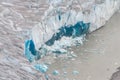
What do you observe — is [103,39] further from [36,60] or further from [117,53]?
[36,60]

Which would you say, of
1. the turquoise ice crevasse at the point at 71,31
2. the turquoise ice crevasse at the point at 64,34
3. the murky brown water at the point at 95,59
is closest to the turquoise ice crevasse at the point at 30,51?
the turquoise ice crevasse at the point at 64,34

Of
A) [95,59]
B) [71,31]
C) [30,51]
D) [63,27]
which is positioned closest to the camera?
[30,51]

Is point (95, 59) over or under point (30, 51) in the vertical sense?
under

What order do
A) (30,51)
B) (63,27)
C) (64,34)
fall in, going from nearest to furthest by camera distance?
(30,51), (63,27), (64,34)

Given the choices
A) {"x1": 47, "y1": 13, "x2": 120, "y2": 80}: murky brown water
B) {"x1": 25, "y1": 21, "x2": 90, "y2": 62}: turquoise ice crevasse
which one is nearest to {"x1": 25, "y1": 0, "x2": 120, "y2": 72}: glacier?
{"x1": 25, "y1": 21, "x2": 90, "y2": 62}: turquoise ice crevasse

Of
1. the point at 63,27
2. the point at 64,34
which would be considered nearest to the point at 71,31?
the point at 64,34

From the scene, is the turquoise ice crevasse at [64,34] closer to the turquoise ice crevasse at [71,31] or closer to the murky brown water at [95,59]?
the turquoise ice crevasse at [71,31]

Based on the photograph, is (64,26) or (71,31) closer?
(64,26)

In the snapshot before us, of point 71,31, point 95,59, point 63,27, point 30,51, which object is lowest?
point 95,59

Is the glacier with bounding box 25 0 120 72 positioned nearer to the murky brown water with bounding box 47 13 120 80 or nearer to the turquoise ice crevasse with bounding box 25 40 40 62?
the turquoise ice crevasse with bounding box 25 40 40 62

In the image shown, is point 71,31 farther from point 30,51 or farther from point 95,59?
point 30,51

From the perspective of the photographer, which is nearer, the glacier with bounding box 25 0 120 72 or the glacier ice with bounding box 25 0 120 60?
the glacier with bounding box 25 0 120 72
